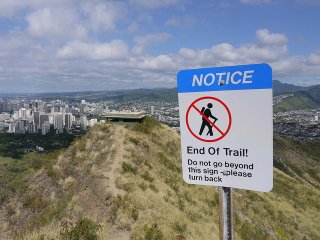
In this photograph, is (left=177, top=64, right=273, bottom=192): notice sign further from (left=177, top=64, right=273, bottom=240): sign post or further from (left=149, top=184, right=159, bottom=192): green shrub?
(left=149, top=184, right=159, bottom=192): green shrub

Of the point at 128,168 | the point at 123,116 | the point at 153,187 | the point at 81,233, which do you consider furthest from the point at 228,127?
the point at 123,116

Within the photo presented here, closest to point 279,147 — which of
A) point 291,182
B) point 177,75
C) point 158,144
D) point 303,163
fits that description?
point 303,163

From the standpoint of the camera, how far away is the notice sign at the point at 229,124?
13.2 ft

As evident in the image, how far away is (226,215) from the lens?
13.9 ft

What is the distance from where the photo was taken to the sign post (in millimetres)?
4012

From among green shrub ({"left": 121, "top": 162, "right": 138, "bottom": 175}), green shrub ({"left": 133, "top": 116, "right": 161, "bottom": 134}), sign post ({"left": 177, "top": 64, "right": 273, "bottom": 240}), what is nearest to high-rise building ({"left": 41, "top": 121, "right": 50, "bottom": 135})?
green shrub ({"left": 133, "top": 116, "right": 161, "bottom": 134})

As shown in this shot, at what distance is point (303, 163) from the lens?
399 ft

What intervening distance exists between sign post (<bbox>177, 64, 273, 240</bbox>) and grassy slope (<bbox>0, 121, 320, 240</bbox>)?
782cm

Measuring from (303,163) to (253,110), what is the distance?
126 metres

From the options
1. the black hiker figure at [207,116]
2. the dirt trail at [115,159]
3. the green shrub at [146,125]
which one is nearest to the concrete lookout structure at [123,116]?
the green shrub at [146,125]

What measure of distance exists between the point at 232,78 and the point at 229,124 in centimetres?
50

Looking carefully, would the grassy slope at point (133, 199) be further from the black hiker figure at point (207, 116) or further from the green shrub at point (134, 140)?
the black hiker figure at point (207, 116)

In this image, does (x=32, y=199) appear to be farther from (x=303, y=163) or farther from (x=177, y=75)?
(x=303, y=163)

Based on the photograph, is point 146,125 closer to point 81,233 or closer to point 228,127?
point 81,233
